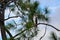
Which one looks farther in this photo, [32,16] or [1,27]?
[1,27]

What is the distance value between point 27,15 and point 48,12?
200 mm

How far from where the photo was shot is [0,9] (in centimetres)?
175

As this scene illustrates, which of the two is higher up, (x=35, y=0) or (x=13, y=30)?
(x=35, y=0)

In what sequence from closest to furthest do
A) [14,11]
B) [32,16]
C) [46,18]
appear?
1. [32,16]
2. [46,18]
3. [14,11]

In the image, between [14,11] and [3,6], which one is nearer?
[3,6]

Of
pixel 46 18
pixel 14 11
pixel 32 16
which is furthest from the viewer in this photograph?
pixel 14 11

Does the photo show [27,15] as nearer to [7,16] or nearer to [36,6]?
[36,6]

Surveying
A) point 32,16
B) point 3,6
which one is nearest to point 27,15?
→ point 32,16

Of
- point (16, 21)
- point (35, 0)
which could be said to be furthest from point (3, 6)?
point (35, 0)

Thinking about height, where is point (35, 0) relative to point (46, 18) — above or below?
above

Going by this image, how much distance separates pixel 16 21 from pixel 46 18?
0.31 meters

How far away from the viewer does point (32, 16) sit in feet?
5.16

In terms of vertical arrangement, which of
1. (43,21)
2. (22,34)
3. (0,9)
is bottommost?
(22,34)

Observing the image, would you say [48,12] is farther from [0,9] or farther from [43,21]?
[0,9]
